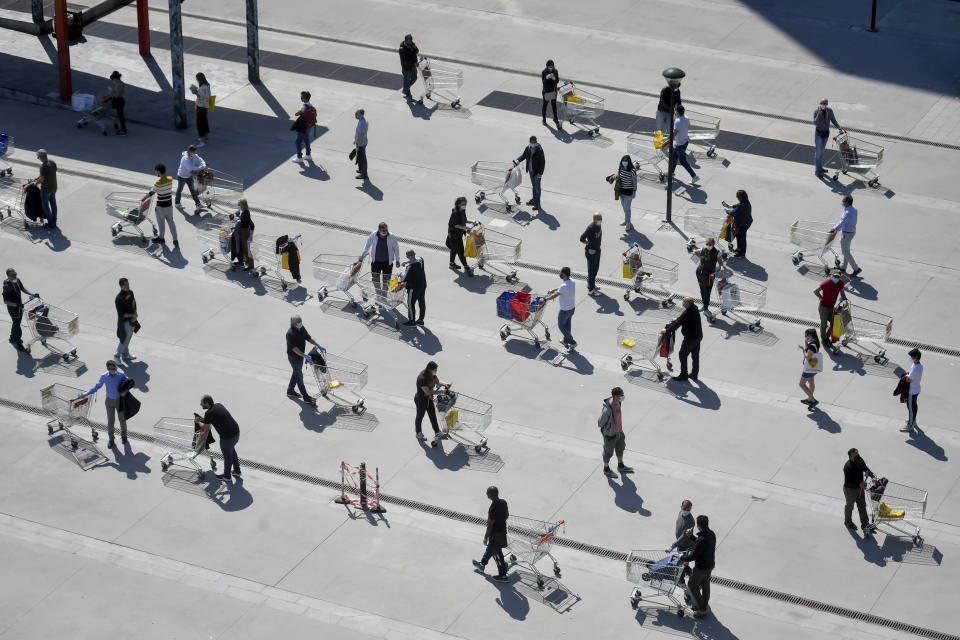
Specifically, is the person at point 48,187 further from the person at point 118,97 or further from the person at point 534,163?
the person at point 534,163

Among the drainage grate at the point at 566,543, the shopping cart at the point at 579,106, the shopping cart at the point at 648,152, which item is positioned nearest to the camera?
the drainage grate at the point at 566,543

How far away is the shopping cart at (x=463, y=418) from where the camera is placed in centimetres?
2180

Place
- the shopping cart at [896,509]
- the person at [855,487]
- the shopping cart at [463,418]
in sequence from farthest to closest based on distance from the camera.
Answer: the shopping cart at [463,418] < the shopping cart at [896,509] < the person at [855,487]

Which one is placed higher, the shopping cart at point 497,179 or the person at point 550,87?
the person at point 550,87

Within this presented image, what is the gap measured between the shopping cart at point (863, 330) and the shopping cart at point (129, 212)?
13.5 metres

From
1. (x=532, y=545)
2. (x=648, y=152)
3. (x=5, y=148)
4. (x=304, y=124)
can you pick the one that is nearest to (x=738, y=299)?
(x=648, y=152)

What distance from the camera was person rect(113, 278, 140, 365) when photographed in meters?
23.5

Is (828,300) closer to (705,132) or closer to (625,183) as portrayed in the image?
(625,183)

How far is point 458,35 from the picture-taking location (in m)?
38.2

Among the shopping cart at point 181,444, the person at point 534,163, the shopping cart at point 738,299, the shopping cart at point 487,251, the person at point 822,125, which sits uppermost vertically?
the person at point 822,125

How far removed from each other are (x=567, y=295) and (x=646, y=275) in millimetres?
2658

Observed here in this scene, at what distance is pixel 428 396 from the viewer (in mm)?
21734

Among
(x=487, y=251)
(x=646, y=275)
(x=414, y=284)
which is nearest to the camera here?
(x=414, y=284)

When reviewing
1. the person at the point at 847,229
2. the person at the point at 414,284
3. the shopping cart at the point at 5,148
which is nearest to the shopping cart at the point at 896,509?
the person at the point at 847,229
